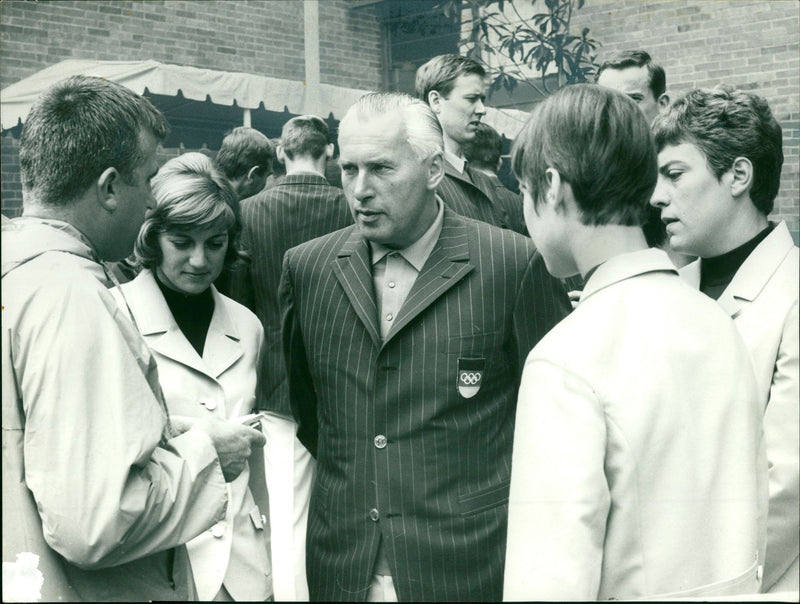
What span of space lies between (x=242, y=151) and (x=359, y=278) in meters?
1.92

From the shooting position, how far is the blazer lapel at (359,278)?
7.09ft

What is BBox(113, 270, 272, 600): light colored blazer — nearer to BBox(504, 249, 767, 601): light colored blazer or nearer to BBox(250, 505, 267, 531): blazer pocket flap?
BBox(250, 505, 267, 531): blazer pocket flap

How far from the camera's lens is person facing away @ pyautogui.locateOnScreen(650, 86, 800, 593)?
1.95 meters

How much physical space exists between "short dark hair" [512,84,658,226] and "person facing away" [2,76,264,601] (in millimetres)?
801

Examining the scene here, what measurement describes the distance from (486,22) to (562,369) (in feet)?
6.02

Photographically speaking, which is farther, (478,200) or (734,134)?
(478,200)

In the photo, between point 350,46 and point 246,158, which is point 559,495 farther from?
point 246,158

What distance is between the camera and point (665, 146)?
7.14 feet

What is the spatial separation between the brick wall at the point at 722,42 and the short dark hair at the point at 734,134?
0.51m

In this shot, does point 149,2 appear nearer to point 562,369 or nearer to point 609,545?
point 562,369

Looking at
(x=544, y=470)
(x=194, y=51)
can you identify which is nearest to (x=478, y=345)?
(x=544, y=470)

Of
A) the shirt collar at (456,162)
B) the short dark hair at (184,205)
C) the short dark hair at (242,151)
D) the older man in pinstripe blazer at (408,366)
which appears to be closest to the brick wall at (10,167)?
the short dark hair at (184,205)

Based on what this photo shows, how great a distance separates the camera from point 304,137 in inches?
137

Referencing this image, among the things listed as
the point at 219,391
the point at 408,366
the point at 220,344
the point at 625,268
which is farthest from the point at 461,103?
the point at 625,268
